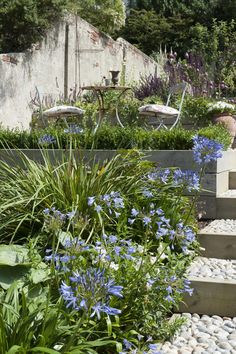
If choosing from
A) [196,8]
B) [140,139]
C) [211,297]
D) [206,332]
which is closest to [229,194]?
[140,139]

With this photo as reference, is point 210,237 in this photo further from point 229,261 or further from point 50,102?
point 50,102

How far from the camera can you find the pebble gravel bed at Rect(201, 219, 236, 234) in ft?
11.3

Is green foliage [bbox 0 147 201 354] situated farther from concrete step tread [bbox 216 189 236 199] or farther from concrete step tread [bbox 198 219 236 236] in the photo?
concrete step tread [bbox 216 189 236 199]

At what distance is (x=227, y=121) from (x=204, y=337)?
3.79m

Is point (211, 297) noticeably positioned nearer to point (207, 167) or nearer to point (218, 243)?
point (218, 243)

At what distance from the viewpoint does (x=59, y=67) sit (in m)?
9.06

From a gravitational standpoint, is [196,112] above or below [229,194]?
above

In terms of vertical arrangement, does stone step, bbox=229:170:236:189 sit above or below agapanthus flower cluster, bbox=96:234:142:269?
below

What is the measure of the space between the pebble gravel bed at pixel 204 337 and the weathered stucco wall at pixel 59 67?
4854mm

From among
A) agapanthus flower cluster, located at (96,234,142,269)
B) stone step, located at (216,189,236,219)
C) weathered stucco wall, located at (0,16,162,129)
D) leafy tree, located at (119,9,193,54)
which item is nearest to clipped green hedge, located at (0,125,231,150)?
stone step, located at (216,189,236,219)

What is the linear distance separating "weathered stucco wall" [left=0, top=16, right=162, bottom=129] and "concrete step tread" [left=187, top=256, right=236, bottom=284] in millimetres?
4307

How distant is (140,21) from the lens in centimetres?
1644

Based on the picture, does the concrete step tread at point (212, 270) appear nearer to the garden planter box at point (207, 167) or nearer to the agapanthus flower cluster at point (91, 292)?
the garden planter box at point (207, 167)

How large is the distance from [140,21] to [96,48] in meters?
7.08
